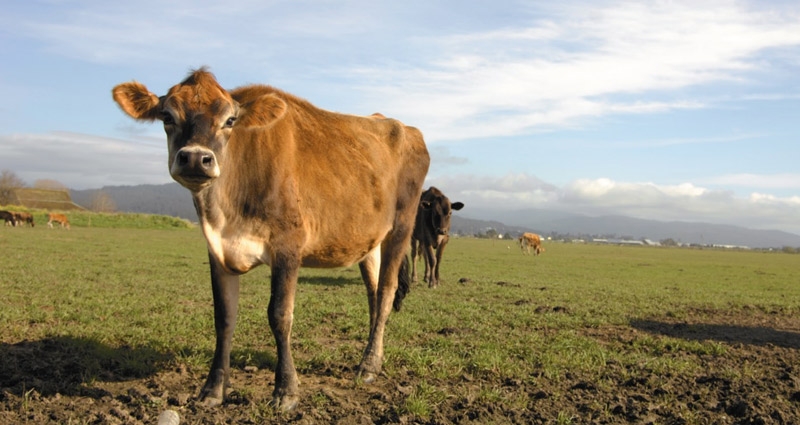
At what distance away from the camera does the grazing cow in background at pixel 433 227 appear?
17.8m

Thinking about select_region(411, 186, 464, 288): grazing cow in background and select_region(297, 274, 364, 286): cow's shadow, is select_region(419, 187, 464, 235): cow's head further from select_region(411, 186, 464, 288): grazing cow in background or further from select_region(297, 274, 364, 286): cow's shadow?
select_region(297, 274, 364, 286): cow's shadow

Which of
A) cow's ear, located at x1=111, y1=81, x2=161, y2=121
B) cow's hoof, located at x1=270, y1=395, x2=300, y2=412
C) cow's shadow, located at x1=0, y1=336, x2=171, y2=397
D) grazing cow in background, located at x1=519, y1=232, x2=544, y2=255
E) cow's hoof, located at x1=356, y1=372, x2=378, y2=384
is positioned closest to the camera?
cow's hoof, located at x1=270, y1=395, x2=300, y2=412

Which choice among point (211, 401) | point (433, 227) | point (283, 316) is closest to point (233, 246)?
point (283, 316)

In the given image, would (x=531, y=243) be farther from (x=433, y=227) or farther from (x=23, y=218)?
(x=23, y=218)

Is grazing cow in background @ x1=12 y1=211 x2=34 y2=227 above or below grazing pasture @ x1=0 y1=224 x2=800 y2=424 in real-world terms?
below

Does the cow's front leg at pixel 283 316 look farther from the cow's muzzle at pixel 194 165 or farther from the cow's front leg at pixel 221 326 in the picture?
the cow's muzzle at pixel 194 165

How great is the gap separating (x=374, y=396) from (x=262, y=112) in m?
2.78

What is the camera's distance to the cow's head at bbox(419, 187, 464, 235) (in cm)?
1832

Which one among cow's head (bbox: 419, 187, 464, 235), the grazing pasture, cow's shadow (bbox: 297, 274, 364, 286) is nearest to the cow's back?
the grazing pasture

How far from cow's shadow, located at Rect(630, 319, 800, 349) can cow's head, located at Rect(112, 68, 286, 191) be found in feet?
25.9

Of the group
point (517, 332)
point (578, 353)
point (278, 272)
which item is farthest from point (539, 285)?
point (278, 272)

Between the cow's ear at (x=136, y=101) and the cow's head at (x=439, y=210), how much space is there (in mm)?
12685

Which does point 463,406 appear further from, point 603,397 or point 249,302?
point 249,302

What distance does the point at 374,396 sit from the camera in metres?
5.96
